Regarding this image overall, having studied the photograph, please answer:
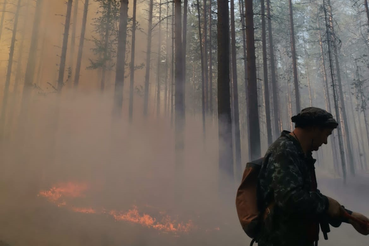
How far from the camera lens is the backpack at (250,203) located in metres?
1.73

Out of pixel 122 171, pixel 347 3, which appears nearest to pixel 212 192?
pixel 122 171

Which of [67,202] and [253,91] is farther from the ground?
[253,91]

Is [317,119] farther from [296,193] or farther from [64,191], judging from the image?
[64,191]

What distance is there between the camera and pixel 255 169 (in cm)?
181

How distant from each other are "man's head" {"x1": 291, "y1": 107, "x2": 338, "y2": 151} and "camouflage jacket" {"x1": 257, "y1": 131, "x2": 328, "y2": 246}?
137 mm

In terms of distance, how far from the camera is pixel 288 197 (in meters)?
1.53

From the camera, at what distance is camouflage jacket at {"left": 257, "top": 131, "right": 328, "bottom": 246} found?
1.54 m

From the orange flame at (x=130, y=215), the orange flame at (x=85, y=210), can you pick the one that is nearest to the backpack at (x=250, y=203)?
the orange flame at (x=130, y=215)

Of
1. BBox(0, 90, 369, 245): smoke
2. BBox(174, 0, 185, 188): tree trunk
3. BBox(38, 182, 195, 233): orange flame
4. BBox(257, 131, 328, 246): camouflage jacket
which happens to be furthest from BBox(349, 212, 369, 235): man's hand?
BBox(174, 0, 185, 188): tree trunk

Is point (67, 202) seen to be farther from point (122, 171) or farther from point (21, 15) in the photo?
point (21, 15)

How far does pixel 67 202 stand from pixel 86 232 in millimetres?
2744

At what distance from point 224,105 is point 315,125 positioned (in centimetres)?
664

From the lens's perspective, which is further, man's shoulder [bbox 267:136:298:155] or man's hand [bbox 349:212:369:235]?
man's shoulder [bbox 267:136:298:155]

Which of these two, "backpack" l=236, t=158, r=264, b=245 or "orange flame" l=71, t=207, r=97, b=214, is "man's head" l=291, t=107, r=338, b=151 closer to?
"backpack" l=236, t=158, r=264, b=245
